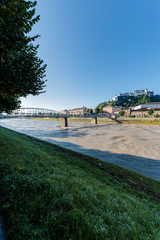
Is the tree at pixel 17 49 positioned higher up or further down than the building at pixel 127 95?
further down

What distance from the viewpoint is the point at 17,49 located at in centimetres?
584

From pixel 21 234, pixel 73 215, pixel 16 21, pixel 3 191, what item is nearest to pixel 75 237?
pixel 73 215

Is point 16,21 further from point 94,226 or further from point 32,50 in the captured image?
point 94,226

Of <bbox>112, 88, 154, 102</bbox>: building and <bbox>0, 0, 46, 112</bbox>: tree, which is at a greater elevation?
<bbox>112, 88, 154, 102</bbox>: building

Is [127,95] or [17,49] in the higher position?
[127,95]

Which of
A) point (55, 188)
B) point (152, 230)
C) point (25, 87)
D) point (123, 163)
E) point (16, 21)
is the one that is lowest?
point (123, 163)

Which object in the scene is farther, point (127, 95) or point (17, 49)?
point (127, 95)

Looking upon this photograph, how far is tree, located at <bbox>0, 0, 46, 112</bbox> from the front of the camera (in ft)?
14.7

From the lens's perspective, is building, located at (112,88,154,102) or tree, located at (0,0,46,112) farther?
building, located at (112,88,154,102)

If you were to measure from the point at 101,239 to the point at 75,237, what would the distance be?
428 mm

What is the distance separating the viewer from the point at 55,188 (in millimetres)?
2820

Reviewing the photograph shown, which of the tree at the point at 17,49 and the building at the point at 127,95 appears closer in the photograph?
the tree at the point at 17,49

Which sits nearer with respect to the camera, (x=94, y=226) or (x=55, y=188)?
(x=94, y=226)

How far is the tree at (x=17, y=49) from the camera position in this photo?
4.48 metres
